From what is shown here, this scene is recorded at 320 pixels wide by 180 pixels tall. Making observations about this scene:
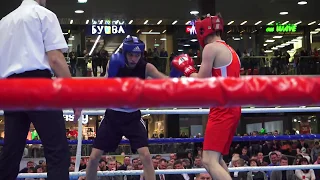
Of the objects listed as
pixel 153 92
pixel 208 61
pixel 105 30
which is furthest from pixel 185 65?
pixel 105 30

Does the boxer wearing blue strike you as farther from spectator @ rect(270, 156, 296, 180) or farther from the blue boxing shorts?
spectator @ rect(270, 156, 296, 180)

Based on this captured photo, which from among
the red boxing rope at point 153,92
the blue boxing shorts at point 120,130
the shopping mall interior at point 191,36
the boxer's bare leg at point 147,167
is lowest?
the boxer's bare leg at point 147,167

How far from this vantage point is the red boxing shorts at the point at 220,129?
8.52 ft

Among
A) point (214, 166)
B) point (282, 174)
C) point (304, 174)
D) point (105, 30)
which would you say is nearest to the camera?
point (214, 166)

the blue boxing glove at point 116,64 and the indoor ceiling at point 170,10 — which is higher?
the indoor ceiling at point 170,10

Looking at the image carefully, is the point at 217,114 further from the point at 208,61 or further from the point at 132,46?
the point at 132,46

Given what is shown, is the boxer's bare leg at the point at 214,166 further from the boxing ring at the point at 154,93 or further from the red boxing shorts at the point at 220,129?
the boxing ring at the point at 154,93

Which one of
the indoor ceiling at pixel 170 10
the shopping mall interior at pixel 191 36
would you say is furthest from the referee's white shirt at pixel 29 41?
the indoor ceiling at pixel 170 10

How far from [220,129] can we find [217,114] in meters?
0.08

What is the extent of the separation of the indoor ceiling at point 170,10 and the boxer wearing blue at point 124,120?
12.4 meters

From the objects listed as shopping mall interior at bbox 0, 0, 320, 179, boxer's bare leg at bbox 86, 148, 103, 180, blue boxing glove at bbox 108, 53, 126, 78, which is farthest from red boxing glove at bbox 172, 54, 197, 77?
shopping mall interior at bbox 0, 0, 320, 179

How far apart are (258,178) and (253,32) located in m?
12.4

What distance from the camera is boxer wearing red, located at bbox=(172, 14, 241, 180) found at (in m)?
2.59

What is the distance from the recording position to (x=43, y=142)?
6.68 feet
